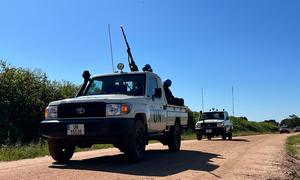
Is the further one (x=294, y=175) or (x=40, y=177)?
(x=294, y=175)

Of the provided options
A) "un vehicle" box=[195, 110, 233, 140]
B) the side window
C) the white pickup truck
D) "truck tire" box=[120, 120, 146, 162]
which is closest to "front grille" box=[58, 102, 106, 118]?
the white pickup truck

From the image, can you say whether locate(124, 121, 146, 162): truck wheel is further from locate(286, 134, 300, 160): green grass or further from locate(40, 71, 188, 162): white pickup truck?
locate(286, 134, 300, 160): green grass

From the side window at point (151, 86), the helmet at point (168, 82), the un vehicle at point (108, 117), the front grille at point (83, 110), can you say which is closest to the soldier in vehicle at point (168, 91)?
the helmet at point (168, 82)

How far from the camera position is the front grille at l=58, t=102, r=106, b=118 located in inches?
400

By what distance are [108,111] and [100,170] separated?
140 cm

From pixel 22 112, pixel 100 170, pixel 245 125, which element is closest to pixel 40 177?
pixel 100 170

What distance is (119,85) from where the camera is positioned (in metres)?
12.0

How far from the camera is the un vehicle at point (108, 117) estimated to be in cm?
1002

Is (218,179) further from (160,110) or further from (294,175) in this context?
(160,110)

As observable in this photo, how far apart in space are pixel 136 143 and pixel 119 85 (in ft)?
6.57

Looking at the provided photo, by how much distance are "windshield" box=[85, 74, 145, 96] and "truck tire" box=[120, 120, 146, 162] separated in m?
1.21

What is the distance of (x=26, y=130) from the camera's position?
84.2ft

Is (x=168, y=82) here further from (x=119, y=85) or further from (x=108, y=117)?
(x=108, y=117)

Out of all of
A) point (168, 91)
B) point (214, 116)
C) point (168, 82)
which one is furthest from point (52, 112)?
point (214, 116)
